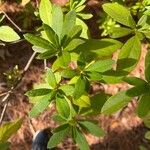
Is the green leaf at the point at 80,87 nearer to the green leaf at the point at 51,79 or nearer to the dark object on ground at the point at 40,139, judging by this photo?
the green leaf at the point at 51,79

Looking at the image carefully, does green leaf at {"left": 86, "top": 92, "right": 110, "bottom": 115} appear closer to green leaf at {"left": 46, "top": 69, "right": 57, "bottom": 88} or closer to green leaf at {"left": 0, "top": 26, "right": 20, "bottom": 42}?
green leaf at {"left": 46, "top": 69, "right": 57, "bottom": 88}

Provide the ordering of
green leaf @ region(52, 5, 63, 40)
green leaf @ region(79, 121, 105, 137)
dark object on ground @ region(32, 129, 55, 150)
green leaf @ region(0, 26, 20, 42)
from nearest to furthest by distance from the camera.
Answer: green leaf @ region(52, 5, 63, 40), green leaf @ region(79, 121, 105, 137), green leaf @ region(0, 26, 20, 42), dark object on ground @ region(32, 129, 55, 150)

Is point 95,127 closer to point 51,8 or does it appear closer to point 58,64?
point 58,64

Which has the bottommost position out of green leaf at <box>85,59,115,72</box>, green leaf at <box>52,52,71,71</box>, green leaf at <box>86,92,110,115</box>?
green leaf at <box>86,92,110,115</box>

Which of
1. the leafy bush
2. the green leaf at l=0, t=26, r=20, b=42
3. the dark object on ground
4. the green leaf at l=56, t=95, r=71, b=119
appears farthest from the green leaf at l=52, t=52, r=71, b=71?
the dark object on ground

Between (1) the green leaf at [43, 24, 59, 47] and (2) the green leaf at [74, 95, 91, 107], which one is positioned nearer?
(1) the green leaf at [43, 24, 59, 47]

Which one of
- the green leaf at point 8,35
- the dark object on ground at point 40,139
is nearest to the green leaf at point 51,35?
the green leaf at point 8,35
